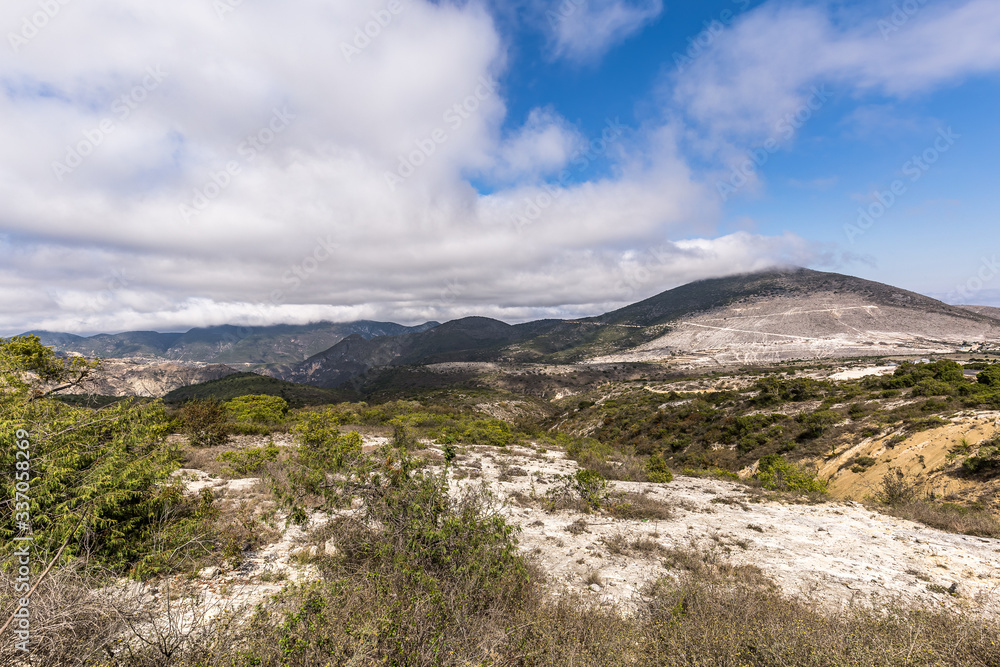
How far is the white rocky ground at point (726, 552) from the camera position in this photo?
641 centimetres

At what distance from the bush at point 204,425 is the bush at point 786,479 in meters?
24.3

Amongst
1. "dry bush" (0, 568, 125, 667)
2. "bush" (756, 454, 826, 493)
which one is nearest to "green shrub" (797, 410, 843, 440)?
"bush" (756, 454, 826, 493)

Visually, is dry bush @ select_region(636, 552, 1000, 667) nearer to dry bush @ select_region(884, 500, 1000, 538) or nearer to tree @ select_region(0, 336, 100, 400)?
dry bush @ select_region(884, 500, 1000, 538)

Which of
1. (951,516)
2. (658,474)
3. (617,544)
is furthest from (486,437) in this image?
(951,516)

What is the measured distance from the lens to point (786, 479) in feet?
52.7

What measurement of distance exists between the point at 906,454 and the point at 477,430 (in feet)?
68.9

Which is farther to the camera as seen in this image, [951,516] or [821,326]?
[821,326]

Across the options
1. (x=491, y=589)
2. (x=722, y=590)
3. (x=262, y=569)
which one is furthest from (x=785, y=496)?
(x=262, y=569)

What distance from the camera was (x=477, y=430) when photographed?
25234 millimetres

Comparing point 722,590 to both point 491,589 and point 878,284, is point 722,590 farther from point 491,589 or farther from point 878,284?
point 878,284

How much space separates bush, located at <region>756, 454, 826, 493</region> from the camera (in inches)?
591

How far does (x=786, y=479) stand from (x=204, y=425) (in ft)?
87.7

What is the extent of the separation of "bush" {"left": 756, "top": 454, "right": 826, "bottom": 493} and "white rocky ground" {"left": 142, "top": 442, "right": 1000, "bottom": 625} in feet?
8.17

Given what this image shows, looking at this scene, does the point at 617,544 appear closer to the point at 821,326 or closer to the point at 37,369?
the point at 37,369
